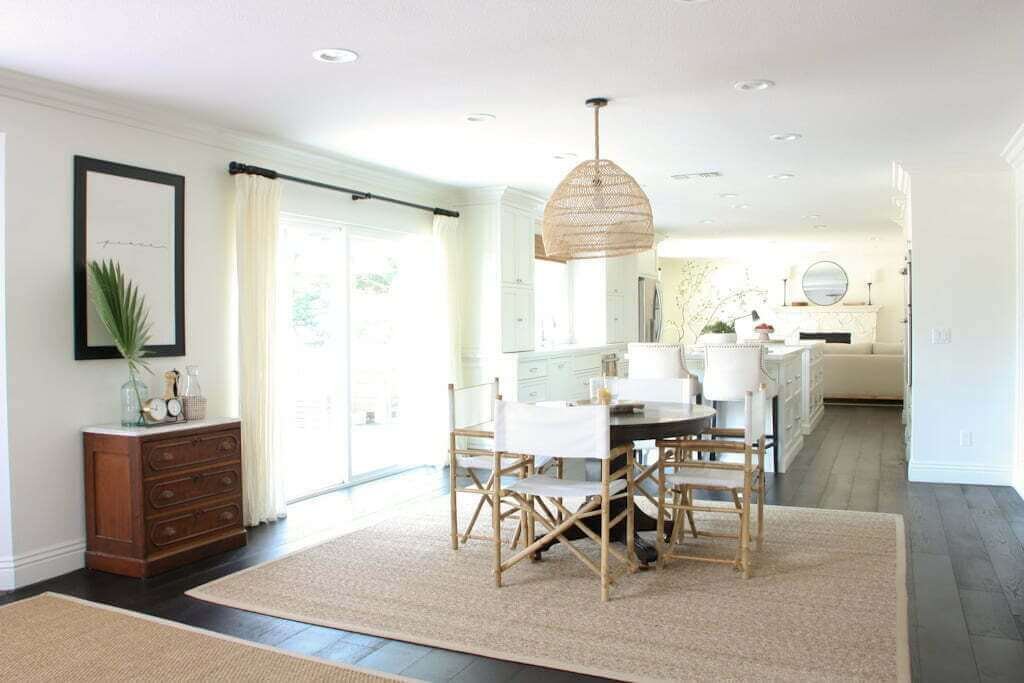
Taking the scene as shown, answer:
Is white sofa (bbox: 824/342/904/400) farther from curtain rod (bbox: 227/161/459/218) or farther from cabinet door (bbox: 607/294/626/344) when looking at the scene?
curtain rod (bbox: 227/161/459/218)

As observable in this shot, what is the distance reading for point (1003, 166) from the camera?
6129 millimetres

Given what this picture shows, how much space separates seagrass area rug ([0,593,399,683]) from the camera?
2.90 metres

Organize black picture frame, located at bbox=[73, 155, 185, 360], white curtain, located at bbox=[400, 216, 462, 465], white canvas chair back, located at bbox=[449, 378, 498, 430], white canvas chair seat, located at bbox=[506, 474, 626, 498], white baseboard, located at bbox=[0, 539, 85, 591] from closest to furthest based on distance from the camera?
1. white canvas chair seat, located at bbox=[506, 474, 626, 498]
2. white baseboard, located at bbox=[0, 539, 85, 591]
3. black picture frame, located at bbox=[73, 155, 185, 360]
4. white curtain, located at bbox=[400, 216, 462, 465]
5. white canvas chair back, located at bbox=[449, 378, 498, 430]

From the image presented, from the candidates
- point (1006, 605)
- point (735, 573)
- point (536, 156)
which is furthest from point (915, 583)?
point (536, 156)

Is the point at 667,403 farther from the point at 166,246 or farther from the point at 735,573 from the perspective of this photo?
the point at 166,246

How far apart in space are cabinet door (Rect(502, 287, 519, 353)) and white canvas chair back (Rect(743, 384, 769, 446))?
10.6 ft

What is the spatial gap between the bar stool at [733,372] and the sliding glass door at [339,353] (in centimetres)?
263

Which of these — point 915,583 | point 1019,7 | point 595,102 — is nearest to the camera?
point 1019,7

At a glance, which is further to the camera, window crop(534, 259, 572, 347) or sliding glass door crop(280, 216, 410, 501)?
window crop(534, 259, 572, 347)

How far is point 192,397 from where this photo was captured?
4.57 m

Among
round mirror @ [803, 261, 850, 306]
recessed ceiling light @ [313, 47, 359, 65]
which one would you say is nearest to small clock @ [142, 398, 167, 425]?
recessed ceiling light @ [313, 47, 359, 65]

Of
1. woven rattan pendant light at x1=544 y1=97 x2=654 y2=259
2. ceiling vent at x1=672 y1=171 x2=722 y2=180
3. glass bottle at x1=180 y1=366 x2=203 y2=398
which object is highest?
ceiling vent at x1=672 y1=171 x2=722 y2=180

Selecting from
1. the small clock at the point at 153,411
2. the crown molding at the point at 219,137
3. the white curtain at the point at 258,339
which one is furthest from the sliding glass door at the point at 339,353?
the small clock at the point at 153,411

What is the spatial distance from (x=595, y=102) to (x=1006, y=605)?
3101 mm
